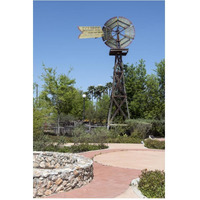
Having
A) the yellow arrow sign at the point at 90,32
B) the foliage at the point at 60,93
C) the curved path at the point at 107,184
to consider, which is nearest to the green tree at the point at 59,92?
the foliage at the point at 60,93

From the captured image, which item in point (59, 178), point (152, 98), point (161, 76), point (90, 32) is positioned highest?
point (90, 32)

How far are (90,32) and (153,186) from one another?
16.4 m

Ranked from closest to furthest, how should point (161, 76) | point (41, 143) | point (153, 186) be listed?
point (153, 186), point (41, 143), point (161, 76)

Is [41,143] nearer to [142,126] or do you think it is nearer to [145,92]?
[142,126]

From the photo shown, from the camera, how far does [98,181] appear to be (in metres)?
6.37

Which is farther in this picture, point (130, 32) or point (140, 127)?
point (130, 32)

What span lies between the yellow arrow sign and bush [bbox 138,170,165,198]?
15388mm

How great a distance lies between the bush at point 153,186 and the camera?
15.8 feet

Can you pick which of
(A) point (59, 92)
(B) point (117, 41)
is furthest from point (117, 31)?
(A) point (59, 92)

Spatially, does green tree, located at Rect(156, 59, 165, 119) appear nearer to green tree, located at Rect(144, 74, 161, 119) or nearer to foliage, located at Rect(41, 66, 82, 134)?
green tree, located at Rect(144, 74, 161, 119)

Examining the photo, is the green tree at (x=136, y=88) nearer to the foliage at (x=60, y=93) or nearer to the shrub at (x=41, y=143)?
the foliage at (x=60, y=93)

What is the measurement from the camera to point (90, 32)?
19.2 metres

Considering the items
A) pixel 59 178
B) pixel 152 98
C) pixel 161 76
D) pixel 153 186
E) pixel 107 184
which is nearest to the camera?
pixel 153 186
